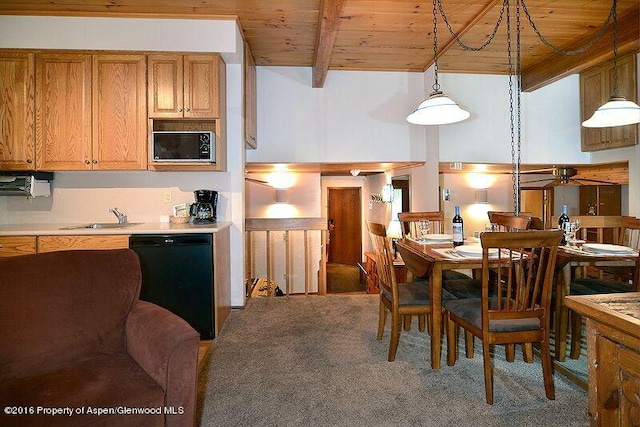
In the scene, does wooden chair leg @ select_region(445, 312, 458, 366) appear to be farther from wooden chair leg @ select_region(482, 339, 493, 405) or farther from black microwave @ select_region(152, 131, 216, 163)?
black microwave @ select_region(152, 131, 216, 163)

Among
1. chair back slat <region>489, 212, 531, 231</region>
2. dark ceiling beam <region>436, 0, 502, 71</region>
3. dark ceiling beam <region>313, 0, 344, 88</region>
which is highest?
dark ceiling beam <region>436, 0, 502, 71</region>

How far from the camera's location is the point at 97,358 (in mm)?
1581

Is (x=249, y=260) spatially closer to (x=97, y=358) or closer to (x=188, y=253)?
(x=188, y=253)

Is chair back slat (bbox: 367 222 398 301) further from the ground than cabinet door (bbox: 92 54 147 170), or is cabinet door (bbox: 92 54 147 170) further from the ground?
cabinet door (bbox: 92 54 147 170)

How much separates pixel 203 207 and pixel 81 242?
0.98 m

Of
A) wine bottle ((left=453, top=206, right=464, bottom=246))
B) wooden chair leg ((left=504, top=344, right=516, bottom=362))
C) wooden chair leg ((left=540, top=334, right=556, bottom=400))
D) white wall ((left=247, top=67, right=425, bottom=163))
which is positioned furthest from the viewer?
white wall ((left=247, top=67, right=425, bottom=163))

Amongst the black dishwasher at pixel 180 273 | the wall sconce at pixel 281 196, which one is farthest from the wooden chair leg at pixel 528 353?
the wall sconce at pixel 281 196

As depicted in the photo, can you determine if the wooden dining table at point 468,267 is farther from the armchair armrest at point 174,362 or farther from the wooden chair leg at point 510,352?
the armchair armrest at point 174,362

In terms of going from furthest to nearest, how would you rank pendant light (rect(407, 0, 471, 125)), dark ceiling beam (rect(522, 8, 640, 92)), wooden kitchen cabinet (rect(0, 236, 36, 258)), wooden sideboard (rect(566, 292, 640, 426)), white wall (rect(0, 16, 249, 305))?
white wall (rect(0, 16, 249, 305)), dark ceiling beam (rect(522, 8, 640, 92)), wooden kitchen cabinet (rect(0, 236, 36, 258)), pendant light (rect(407, 0, 471, 125)), wooden sideboard (rect(566, 292, 640, 426))

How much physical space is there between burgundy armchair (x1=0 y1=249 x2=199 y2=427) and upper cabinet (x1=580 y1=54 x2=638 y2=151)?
16.8 ft

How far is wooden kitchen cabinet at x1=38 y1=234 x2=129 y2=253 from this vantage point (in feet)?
9.02

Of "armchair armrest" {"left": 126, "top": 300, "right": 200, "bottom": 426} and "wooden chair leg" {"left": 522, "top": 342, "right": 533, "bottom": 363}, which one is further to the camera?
"wooden chair leg" {"left": 522, "top": 342, "right": 533, "bottom": 363}

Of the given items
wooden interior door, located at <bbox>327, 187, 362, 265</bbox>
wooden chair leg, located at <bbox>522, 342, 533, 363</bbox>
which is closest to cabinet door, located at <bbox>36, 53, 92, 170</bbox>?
wooden chair leg, located at <bbox>522, 342, 533, 363</bbox>

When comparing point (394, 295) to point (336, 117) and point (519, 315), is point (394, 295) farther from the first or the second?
point (336, 117)
